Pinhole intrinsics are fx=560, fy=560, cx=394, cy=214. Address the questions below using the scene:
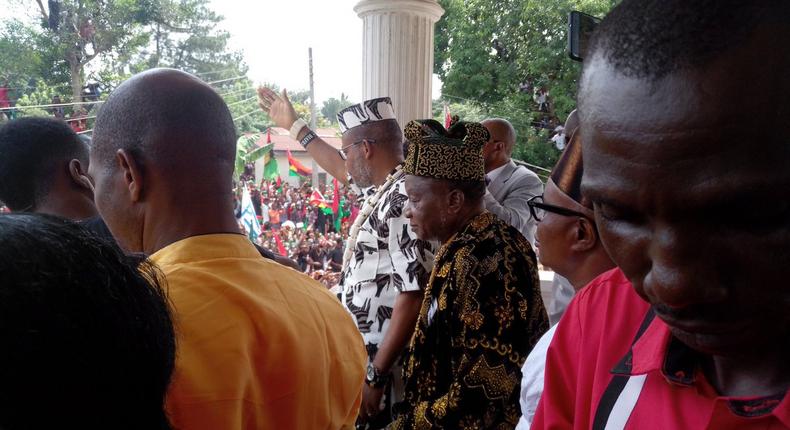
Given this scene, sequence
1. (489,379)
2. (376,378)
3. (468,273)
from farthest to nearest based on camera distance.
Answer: (376,378) → (468,273) → (489,379)

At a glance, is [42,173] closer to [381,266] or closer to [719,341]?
[381,266]

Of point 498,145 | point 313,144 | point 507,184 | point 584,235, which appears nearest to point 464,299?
point 584,235

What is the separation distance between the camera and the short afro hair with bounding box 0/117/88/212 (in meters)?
2.32

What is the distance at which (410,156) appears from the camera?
265 centimetres

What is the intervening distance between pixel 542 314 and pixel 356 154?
186 centimetres

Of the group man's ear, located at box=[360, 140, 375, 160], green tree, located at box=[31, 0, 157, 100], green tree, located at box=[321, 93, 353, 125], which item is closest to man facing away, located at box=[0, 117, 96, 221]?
man's ear, located at box=[360, 140, 375, 160]

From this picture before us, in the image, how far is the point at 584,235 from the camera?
1.83 metres

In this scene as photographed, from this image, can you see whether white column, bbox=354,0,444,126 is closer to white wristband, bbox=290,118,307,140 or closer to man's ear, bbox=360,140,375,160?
white wristband, bbox=290,118,307,140

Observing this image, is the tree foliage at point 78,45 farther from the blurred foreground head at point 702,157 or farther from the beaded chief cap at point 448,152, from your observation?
the blurred foreground head at point 702,157

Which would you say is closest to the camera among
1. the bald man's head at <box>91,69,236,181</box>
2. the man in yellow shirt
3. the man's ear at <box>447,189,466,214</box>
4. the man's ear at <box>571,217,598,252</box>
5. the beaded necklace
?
the man in yellow shirt

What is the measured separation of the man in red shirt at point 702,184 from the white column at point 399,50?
444 centimetres

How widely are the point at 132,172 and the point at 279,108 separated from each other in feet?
12.0

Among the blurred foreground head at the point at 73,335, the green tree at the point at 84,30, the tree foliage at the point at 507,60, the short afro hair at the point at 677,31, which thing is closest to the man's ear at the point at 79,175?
the blurred foreground head at the point at 73,335

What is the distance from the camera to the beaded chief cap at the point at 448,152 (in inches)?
99.7
